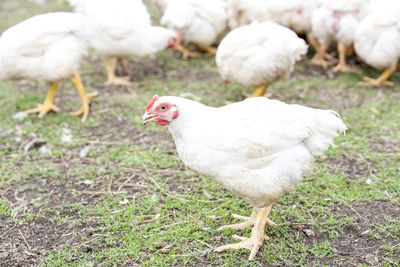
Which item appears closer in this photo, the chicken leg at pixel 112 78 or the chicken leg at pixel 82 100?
the chicken leg at pixel 82 100

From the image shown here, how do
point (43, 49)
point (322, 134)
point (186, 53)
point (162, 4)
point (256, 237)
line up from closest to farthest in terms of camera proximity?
point (322, 134) → point (256, 237) → point (43, 49) → point (186, 53) → point (162, 4)

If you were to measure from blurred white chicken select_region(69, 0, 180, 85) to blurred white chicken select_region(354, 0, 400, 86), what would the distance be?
273 cm

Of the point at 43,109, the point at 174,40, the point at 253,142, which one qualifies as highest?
the point at 253,142

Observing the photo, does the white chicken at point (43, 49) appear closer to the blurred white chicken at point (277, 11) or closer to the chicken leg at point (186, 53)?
the chicken leg at point (186, 53)

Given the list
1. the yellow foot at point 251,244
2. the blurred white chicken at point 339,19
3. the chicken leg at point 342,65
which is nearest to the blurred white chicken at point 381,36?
the blurred white chicken at point 339,19

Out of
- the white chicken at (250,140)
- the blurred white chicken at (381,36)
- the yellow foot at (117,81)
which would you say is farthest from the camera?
the yellow foot at (117,81)

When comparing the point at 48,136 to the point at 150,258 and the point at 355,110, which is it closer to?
the point at 150,258

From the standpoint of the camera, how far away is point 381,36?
520 cm

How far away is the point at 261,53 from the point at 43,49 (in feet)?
8.34

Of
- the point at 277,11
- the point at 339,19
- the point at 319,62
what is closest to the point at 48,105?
the point at 277,11

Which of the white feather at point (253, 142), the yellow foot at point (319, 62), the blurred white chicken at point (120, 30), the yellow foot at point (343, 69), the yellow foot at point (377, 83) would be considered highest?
the white feather at point (253, 142)

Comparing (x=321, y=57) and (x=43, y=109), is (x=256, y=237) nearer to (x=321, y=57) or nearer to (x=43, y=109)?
(x=43, y=109)

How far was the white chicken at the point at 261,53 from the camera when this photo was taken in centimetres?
461

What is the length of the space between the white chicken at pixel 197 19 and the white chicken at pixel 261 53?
1699 mm
